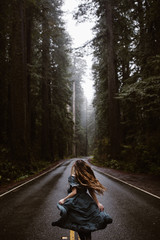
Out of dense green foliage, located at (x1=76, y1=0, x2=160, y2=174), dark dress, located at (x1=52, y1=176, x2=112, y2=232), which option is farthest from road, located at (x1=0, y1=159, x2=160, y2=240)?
dense green foliage, located at (x1=76, y1=0, x2=160, y2=174)

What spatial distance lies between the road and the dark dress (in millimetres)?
1383

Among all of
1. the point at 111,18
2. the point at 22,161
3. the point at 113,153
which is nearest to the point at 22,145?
the point at 22,161

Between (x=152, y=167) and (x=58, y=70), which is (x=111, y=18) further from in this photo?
(x=152, y=167)

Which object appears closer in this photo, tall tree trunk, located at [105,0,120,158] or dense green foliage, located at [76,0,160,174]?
dense green foliage, located at [76,0,160,174]

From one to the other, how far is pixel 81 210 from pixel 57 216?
261 cm

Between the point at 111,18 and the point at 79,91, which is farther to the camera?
the point at 79,91

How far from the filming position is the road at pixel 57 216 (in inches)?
156

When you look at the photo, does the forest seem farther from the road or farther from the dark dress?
the dark dress

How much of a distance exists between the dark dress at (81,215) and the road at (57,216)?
1383mm

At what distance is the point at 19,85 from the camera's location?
50.4ft

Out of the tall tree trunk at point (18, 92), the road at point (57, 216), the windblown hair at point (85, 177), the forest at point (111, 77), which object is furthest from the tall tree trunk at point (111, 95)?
the windblown hair at point (85, 177)

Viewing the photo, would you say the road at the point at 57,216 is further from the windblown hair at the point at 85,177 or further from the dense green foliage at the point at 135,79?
the dense green foliage at the point at 135,79

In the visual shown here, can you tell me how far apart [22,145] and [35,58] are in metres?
13.5

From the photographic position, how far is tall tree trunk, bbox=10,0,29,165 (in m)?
14.5
